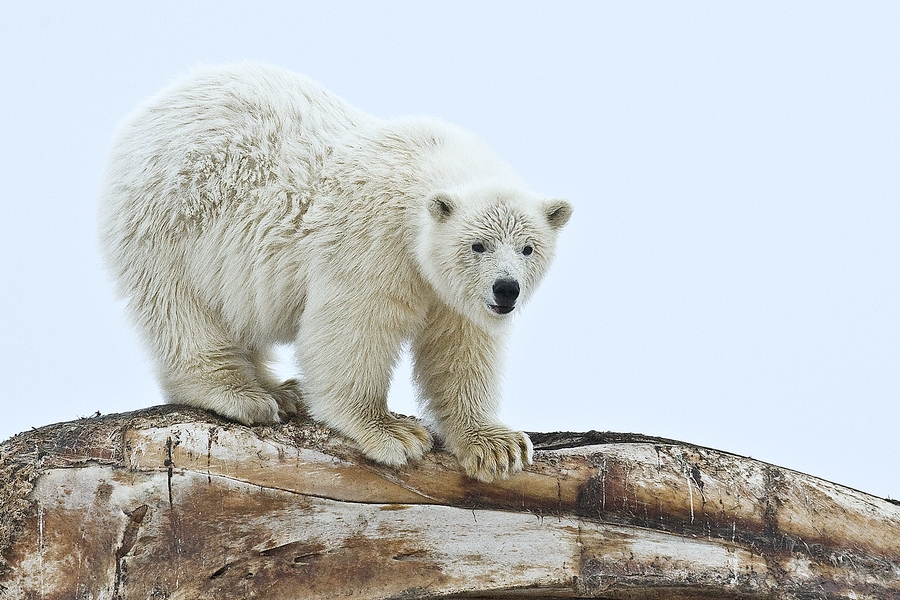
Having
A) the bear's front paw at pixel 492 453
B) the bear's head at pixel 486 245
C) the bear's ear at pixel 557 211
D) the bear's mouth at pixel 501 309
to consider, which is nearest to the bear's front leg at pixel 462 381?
the bear's front paw at pixel 492 453

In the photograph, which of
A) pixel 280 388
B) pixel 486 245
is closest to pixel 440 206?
pixel 486 245

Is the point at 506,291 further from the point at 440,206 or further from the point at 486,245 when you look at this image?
the point at 440,206

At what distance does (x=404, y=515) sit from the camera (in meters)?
4.93

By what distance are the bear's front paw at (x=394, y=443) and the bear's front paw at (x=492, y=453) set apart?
0.73 feet

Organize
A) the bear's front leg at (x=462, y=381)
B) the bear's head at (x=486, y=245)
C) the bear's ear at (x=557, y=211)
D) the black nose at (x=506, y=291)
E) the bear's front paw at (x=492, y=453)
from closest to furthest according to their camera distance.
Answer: the black nose at (x=506, y=291), the bear's head at (x=486, y=245), the bear's ear at (x=557, y=211), the bear's front paw at (x=492, y=453), the bear's front leg at (x=462, y=381)

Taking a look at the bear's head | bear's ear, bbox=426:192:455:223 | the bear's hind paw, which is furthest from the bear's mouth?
the bear's hind paw

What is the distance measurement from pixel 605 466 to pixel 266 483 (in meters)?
1.85

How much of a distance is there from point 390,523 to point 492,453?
0.66 metres

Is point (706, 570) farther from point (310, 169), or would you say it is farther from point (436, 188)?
point (310, 169)

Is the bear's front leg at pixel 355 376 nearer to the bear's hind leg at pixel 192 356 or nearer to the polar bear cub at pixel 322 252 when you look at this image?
the polar bear cub at pixel 322 252

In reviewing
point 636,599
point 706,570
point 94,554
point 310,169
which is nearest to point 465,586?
point 636,599

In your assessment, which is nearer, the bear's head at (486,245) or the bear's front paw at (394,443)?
the bear's head at (486,245)

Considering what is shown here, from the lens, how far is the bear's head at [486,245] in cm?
468

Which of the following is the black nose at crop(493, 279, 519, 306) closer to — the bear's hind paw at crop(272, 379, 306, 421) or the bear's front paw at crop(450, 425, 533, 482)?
the bear's front paw at crop(450, 425, 533, 482)
